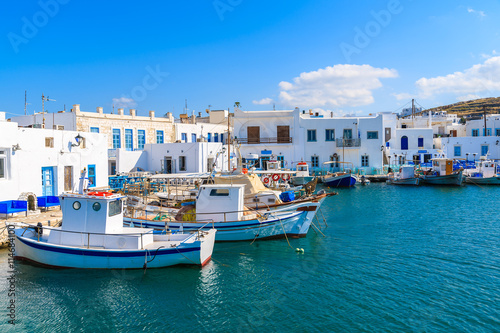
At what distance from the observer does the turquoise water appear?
10.3m

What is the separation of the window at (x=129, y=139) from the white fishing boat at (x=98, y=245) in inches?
941

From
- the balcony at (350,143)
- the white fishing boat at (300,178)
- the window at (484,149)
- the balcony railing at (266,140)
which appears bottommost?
the white fishing boat at (300,178)

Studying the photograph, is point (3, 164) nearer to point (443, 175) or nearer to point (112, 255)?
point (112, 255)

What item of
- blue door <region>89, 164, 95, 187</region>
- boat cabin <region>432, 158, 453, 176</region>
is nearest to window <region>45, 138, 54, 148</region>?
blue door <region>89, 164, 95, 187</region>

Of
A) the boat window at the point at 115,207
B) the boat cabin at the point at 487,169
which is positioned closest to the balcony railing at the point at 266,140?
the boat cabin at the point at 487,169

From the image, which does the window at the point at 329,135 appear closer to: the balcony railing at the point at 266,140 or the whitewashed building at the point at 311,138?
the whitewashed building at the point at 311,138

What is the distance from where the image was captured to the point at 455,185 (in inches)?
1615

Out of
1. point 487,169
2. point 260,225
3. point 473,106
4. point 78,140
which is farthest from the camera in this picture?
point 473,106

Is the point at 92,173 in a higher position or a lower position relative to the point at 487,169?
higher

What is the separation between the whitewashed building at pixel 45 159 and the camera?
19.0 meters

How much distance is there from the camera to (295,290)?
40.5 ft

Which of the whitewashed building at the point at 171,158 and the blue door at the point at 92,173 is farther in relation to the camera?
the whitewashed building at the point at 171,158

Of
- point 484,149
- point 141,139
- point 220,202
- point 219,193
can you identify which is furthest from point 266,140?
point 484,149

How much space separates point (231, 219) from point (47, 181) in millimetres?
11223
